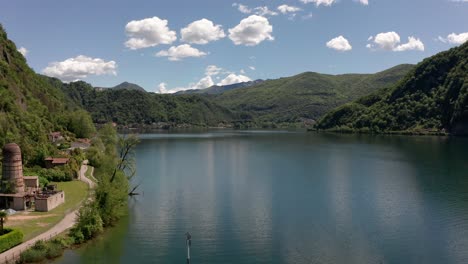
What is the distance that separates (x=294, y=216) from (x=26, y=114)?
7242 centimetres

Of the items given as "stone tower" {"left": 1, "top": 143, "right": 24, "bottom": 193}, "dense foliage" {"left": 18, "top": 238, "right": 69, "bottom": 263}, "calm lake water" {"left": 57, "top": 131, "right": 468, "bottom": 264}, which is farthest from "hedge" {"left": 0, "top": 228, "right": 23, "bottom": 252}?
"stone tower" {"left": 1, "top": 143, "right": 24, "bottom": 193}

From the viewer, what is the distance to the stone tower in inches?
2012

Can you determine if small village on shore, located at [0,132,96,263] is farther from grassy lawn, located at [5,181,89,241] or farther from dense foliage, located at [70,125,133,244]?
dense foliage, located at [70,125,133,244]

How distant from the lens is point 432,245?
4353 centimetres

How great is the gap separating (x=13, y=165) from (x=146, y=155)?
77.6 m

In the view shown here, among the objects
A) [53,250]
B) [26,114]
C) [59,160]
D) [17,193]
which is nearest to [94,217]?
[53,250]

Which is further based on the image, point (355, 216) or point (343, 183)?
point (343, 183)

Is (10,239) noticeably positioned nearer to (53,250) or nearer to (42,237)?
(42,237)

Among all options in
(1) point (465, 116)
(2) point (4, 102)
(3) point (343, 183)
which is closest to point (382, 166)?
(3) point (343, 183)

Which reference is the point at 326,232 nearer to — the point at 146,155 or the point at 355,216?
the point at 355,216

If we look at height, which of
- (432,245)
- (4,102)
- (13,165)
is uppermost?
(4,102)

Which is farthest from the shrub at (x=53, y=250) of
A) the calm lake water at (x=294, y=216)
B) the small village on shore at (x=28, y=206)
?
the small village on shore at (x=28, y=206)

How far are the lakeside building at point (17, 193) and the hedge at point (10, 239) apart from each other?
1096 centimetres

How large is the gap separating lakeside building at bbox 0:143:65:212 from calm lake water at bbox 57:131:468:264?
928cm
